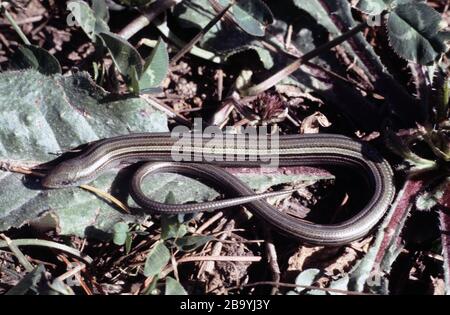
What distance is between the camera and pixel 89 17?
3428 millimetres

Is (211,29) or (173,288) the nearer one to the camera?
(173,288)

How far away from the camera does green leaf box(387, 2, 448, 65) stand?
3135 mm

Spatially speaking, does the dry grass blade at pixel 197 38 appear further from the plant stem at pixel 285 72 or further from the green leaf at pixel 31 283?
the green leaf at pixel 31 283

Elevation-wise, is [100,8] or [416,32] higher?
[416,32]

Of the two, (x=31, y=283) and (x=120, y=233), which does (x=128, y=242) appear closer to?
(x=120, y=233)

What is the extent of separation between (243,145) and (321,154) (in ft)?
1.67

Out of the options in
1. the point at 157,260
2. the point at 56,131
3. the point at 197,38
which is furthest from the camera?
the point at 197,38

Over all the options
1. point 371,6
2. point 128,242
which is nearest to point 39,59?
point 128,242

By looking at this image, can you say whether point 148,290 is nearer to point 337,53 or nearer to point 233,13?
point 233,13

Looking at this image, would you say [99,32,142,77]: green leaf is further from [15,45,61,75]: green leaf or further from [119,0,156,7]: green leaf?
[119,0,156,7]: green leaf

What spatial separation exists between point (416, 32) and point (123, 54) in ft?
5.71

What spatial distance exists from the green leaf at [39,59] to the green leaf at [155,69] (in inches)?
Result: 21.3

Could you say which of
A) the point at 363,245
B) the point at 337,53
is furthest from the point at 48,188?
the point at 337,53

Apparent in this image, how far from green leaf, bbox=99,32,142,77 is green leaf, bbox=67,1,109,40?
0.29 meters
